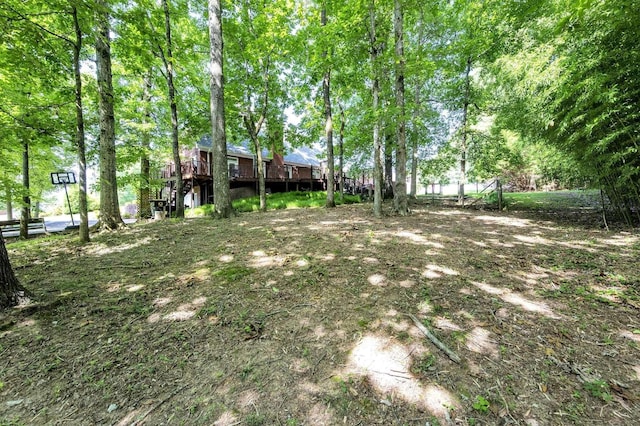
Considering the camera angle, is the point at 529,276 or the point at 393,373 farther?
the point at 529,276

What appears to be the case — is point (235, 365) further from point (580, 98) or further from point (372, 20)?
point (372, 20)

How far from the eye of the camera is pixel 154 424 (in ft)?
4.75

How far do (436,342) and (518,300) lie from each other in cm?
125

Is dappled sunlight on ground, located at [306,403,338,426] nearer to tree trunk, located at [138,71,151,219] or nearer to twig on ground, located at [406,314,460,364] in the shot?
twig on ground, located at [406,314,460,364]

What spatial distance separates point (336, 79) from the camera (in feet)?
35.2

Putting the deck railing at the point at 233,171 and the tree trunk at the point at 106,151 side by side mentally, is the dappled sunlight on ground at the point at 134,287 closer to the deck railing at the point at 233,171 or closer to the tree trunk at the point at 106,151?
the tree trunk at the point at 106,151

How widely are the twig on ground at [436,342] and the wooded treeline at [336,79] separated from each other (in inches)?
105

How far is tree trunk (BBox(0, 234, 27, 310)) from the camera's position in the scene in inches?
96.3

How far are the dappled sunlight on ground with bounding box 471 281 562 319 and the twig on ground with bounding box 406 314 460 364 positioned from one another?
1.08 meters

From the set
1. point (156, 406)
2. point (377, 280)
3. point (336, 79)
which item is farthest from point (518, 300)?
point (336, 79)

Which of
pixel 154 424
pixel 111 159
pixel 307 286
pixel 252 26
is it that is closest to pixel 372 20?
pixel 252 26

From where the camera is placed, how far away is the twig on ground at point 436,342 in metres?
1.82

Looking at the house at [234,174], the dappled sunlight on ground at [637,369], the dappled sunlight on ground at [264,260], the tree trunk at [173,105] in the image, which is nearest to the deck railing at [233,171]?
the house at [234,174]

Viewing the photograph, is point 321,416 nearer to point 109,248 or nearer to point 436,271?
point 436,271
